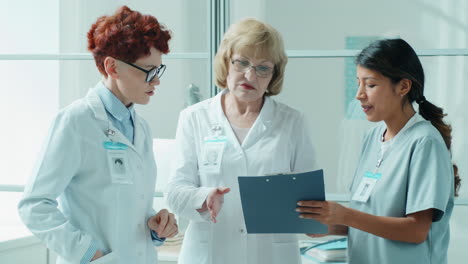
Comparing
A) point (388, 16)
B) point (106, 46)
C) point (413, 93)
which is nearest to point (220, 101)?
point (106, 46)

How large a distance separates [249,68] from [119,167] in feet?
2.20

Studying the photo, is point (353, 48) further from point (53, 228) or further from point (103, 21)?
point (53, 228)

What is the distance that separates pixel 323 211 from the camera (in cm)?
181

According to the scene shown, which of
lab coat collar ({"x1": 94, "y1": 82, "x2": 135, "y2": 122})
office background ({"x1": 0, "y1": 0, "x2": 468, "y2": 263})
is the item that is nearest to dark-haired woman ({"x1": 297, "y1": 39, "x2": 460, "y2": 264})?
lab coat collar ({"x1": 94, "y1": 82, "x2": 135, "y2": 122})

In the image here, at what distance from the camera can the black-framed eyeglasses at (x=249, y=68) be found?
2115 mm

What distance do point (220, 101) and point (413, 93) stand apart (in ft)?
2.55

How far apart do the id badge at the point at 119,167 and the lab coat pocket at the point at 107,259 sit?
0.23m

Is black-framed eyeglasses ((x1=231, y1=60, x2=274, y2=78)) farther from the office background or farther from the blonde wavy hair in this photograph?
the office background

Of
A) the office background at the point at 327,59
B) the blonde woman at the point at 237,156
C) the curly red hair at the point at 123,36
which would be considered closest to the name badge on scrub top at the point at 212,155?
the blonde woman at the point at 237,156

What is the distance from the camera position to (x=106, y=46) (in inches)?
69.4

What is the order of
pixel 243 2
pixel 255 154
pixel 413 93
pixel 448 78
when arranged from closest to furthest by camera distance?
pixel 413 93
pixel 255 154
pixel 448 78
pixel 243 2

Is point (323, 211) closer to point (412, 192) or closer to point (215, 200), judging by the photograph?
point (412, 192)

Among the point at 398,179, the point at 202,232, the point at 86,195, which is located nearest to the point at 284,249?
the point at 202,232

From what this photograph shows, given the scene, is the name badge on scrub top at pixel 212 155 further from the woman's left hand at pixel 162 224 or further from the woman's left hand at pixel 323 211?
the woman's left hand at pixel 323 211
